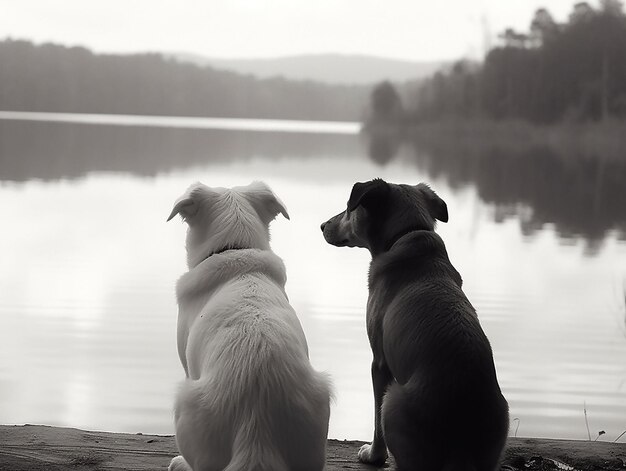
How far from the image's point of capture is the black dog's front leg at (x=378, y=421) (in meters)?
3.36

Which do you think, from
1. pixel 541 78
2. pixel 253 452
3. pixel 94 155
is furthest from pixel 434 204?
pixel 541 78

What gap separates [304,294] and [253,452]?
5.67 m

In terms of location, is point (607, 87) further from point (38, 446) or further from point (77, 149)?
point (38, 446)

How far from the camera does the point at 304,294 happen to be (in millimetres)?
8227

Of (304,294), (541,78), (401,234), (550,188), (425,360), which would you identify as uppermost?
(541,78)

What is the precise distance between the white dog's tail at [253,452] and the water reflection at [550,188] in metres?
9.84

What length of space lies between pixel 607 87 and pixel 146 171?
86.5 feet

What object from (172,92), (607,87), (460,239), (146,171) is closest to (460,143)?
(607,87)

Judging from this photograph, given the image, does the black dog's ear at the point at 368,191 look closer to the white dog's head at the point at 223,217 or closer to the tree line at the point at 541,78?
the white dog's head at the point at 223,217

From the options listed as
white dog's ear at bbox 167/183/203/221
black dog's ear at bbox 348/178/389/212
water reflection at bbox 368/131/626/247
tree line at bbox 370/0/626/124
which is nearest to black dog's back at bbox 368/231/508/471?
black dog's ear at bbox 348/178/389/212

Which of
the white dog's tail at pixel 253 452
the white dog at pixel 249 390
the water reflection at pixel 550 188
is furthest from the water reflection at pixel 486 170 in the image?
the white dog's tail at pixel 253 452

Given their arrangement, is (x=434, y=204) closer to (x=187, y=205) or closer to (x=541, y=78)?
(x=187, y=205)

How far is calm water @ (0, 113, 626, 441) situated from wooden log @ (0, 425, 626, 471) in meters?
0.66

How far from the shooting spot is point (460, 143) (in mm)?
44094
